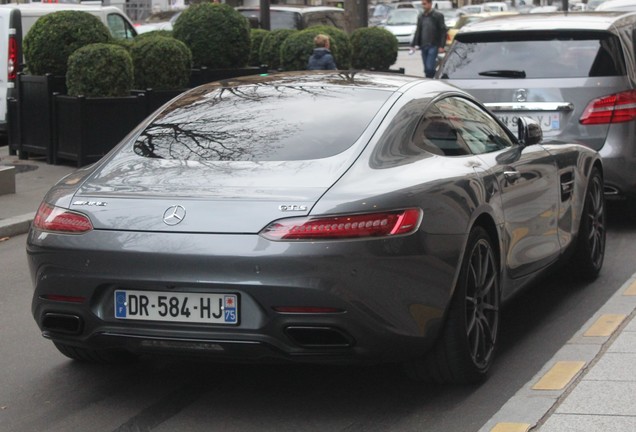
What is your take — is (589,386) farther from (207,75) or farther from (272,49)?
(272,49)

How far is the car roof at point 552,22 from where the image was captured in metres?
10.6

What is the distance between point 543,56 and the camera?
1055 cm

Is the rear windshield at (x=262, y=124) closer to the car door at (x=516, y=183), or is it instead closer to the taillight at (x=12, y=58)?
the car door at (x=516, y=183)

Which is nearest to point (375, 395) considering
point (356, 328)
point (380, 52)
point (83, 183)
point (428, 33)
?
point (356, 328)

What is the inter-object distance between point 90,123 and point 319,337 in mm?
9455

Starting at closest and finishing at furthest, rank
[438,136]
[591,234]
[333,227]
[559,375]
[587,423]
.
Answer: [587,423], [333,227], [559,375], [438,136], [591,234]

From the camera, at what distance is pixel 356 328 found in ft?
17.4

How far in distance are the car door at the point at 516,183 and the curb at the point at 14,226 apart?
16.7 feet

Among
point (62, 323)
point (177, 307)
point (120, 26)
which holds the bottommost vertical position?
point (62, 323)

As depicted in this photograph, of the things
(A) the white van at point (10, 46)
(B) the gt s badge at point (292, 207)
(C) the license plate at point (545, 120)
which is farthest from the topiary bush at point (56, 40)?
(B) the gt s badge at point (292, 207)

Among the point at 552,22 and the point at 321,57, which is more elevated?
the point at 552,22

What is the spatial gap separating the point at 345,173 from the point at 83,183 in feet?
3.93

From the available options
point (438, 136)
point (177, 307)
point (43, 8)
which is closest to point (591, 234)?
point (438, 136)

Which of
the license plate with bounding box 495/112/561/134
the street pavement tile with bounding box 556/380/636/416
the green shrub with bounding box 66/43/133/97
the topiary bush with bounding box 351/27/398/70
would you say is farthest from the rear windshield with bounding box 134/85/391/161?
the topiary bush with bounding box 351/27/398/70
